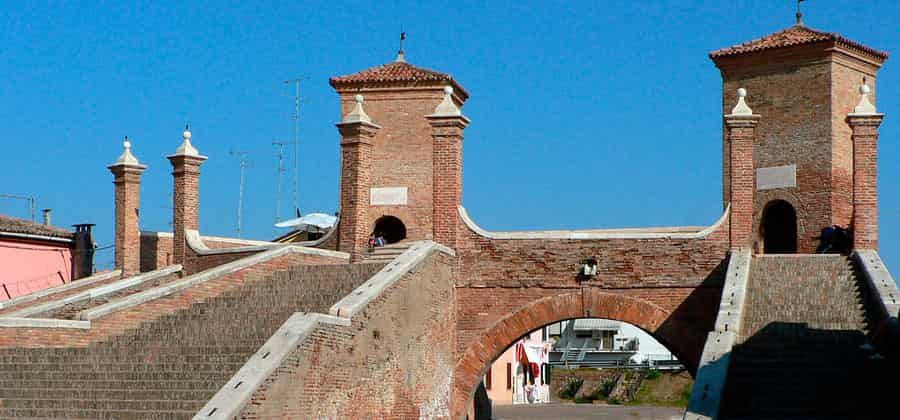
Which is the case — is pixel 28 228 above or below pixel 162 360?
above

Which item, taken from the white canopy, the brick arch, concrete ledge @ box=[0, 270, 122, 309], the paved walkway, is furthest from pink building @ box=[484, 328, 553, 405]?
the brick arch

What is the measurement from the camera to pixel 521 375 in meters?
55.5

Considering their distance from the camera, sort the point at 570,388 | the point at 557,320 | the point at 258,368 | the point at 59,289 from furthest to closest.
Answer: the point at 570,388 < the point at 59,289 < the point at 557,320 < the point at 258,368

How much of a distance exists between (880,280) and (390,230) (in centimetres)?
1180

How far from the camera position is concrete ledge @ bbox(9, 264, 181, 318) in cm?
2438

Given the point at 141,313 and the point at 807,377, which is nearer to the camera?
the point at 807,377

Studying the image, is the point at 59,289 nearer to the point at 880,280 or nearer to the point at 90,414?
the point at 90,414

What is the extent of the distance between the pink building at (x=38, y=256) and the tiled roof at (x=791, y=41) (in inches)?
646

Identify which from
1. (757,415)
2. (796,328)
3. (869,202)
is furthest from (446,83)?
(757,415)

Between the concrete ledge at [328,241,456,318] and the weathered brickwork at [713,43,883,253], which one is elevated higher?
the weathered brickwork at [713,43,883,253]

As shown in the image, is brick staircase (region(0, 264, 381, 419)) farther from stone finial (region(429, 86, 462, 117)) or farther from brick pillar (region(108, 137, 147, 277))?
brick pillar (region(108, 137, 147, 277))

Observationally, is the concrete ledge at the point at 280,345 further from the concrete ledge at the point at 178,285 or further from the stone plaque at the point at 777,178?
the stone plaque at the point at 777,178

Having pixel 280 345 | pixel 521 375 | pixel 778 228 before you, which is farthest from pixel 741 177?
pixel 521 375

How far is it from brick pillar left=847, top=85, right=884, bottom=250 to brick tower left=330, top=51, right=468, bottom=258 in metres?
7.48
